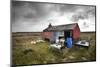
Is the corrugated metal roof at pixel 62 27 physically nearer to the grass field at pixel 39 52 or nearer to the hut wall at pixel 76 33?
the hut wall at pixel 76 33

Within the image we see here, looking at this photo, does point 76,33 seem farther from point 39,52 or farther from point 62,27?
point 39,52

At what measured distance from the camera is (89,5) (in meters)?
2.45

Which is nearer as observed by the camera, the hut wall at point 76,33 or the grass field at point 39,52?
the grass field at point 39,52

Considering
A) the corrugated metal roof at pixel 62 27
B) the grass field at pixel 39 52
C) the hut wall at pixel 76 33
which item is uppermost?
the corrugated metal roof at pixel 62 27

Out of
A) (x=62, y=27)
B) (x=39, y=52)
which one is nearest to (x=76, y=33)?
(x=62, y=27)

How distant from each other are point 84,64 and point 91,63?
0.11m

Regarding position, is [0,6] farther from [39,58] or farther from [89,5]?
[89,5]

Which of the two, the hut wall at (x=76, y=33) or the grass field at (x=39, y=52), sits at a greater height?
the hut wall at (x=76, y=33)

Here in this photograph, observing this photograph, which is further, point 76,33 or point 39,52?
point 76,33

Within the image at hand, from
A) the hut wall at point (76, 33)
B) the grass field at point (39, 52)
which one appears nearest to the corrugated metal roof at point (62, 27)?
the hut wall at point (76, 33)

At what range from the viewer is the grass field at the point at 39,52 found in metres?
2.15

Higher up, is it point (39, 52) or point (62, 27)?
point (62, 27)

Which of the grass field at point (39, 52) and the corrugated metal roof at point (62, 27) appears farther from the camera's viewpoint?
the corrugated metal roof at point (62, 27)

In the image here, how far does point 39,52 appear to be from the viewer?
2234mm
